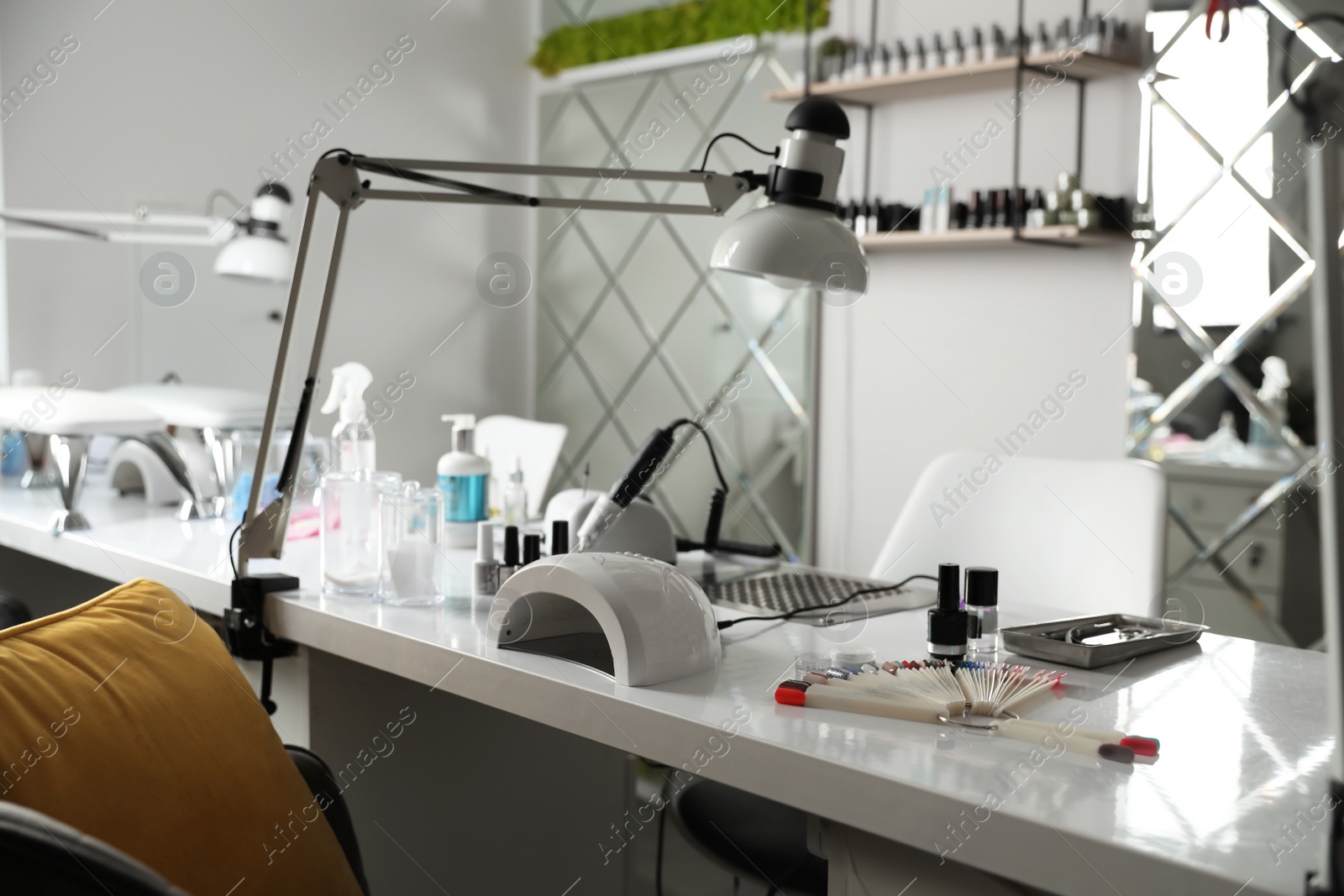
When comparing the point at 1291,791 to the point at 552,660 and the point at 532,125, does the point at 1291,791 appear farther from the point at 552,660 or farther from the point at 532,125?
the point at 532,125

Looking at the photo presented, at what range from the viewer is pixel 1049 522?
1927mm

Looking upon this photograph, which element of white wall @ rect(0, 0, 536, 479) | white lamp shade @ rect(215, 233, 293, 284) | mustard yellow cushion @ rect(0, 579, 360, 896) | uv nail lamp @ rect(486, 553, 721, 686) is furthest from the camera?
white wall @ rect(0, 0, 536, 479)

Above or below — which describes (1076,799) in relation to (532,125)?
below

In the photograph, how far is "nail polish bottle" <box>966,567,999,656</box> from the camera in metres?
1.39

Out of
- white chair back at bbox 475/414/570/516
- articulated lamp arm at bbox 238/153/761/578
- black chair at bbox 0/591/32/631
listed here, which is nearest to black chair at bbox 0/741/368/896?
articulated lamp arm at bbox 238/153/761/578

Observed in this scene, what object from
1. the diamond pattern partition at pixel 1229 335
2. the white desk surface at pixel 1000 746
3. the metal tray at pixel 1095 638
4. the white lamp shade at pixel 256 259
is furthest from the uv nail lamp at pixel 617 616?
the diamond pattern partition at pixel 1229 335

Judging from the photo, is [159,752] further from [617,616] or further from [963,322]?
[963,322]

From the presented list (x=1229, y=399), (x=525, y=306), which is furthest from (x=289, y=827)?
(x=525, y=306)

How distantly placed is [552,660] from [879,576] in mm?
926

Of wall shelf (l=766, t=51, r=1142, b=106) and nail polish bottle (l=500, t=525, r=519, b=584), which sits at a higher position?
wall shelf (l=766, t=51, r=1142, b=106)

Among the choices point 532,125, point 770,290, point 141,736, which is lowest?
point 141,736

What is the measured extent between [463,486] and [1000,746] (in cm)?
120

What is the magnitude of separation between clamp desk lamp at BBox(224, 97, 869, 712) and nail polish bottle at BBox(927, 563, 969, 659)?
1.28ft

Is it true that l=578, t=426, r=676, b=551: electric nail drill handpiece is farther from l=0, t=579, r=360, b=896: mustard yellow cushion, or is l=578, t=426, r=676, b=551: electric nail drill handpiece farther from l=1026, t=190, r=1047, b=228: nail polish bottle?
l=1026, t=190, r=1047, b=228: nail polish bottle
